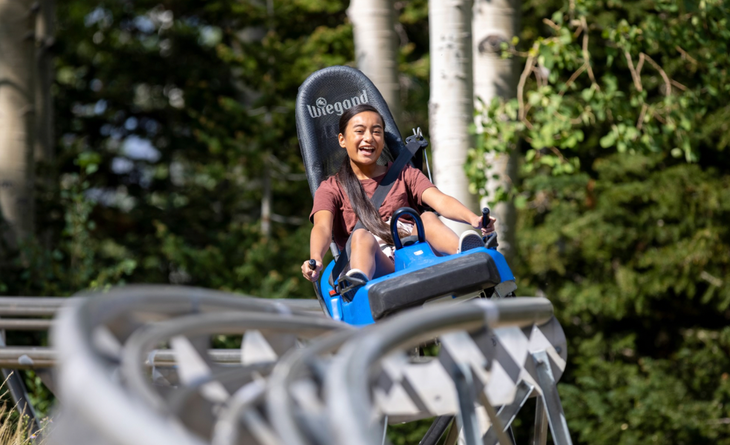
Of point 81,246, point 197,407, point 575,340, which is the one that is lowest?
point 575,340

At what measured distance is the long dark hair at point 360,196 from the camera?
10.4ft

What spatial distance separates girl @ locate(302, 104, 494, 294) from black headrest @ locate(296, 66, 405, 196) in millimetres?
134

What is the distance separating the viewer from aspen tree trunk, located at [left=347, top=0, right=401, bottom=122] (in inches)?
200

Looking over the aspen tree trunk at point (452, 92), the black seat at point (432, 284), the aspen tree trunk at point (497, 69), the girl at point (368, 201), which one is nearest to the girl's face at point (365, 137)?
the girl at point (368, 201)

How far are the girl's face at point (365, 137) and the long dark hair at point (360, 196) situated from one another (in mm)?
30

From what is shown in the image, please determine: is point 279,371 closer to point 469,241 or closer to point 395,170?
point 469,241

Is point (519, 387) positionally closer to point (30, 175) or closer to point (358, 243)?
point (358, 243)

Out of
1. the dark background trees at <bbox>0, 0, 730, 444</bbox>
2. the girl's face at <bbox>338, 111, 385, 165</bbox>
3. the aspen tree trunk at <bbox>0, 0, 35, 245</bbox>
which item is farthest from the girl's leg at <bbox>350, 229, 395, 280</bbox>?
the aspen tree trunk at <bbox>0, 0, 35, 245</bbox>

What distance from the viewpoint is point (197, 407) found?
1326 millimetres

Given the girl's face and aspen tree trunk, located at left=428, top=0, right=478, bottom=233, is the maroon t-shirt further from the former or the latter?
aspen tree trunk, located at left=428, top=0, right=478, bottom=233

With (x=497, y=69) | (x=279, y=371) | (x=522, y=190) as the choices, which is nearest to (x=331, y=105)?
(x=497, y=69)

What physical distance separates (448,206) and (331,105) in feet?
2.73

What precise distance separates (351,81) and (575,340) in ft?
20.7

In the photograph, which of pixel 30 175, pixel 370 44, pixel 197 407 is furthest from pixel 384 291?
pixel 30 175
